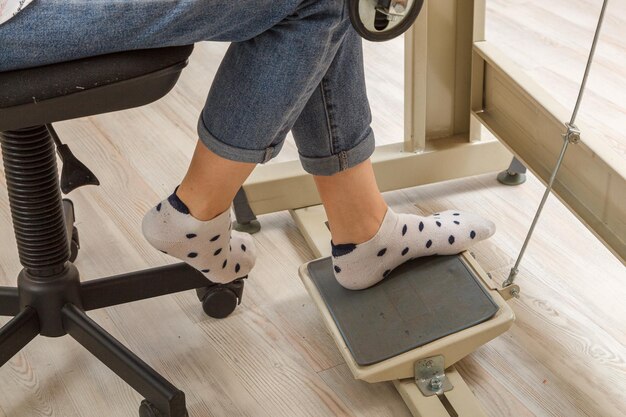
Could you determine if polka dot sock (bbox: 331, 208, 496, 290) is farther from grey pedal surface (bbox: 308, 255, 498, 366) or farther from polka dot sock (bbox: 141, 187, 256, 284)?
polka dot sock (bbox: 141, 187, 256, 284)

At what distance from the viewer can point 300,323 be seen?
5.04 feet

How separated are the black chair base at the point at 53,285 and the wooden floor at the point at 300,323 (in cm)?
11

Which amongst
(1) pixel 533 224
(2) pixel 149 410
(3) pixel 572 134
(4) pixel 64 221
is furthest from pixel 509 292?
(4) pixel 64 221

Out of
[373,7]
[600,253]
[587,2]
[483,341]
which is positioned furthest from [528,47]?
[373,7]

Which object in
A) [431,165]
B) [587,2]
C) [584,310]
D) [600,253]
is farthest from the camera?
[587,2]

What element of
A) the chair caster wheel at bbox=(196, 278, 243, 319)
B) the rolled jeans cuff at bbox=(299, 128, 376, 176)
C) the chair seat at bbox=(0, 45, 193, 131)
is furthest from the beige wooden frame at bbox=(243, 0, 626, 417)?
the chair seat at bbox=(0, 45, 193, 131)

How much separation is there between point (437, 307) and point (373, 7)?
0.55 metres

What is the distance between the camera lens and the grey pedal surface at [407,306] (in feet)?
4.49

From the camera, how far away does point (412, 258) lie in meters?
1.47

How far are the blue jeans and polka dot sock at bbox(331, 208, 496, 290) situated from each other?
0.14 meters

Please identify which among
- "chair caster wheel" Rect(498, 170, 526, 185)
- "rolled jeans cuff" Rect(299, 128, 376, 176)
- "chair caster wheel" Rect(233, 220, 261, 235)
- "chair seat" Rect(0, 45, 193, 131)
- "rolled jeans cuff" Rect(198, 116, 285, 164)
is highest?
"chair seat" Rect(0, 45, 193, 131)

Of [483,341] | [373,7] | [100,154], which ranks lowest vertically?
[100,154]

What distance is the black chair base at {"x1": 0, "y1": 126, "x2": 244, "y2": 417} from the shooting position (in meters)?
1.23

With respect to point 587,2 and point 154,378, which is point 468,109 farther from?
point 154,378
